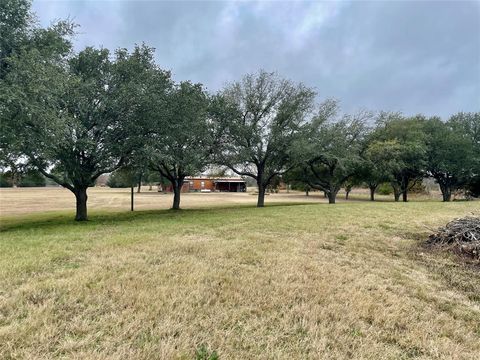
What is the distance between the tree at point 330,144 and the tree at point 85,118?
11691 mm

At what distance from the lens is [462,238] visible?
7.05m

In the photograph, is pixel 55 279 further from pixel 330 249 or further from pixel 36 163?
pixel 36 163

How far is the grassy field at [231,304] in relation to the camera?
2.61 m

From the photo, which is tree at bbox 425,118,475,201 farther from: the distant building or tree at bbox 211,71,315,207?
the distant building

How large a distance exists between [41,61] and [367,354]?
39.0 ft

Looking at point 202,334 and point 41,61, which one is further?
point 41,61

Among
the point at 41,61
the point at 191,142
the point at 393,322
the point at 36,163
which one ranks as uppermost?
the point at 41,61

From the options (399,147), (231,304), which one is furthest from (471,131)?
(231,304)

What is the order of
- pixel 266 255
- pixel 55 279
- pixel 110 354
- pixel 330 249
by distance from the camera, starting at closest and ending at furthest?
pixel 110 354 < pixel 55 279 < pixel 266 255 < pixel 330 249

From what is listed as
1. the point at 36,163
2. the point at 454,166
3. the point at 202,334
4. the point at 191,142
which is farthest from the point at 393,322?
the point at 454,166

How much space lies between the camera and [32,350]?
240 centimetres

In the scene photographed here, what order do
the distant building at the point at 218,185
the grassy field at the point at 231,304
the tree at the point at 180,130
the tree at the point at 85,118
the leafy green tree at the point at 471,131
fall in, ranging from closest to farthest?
the grassy field at the point at 231,304, the tree at the point at 85,118, the tree at the point at 180,130, the leafy green tree at the point at 471,131, the distant building at the point at 218,185

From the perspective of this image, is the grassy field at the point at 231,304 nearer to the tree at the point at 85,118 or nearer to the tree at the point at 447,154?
the tree at the point at 85,118

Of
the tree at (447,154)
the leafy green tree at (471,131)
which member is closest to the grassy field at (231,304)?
the tree at (447,154)
